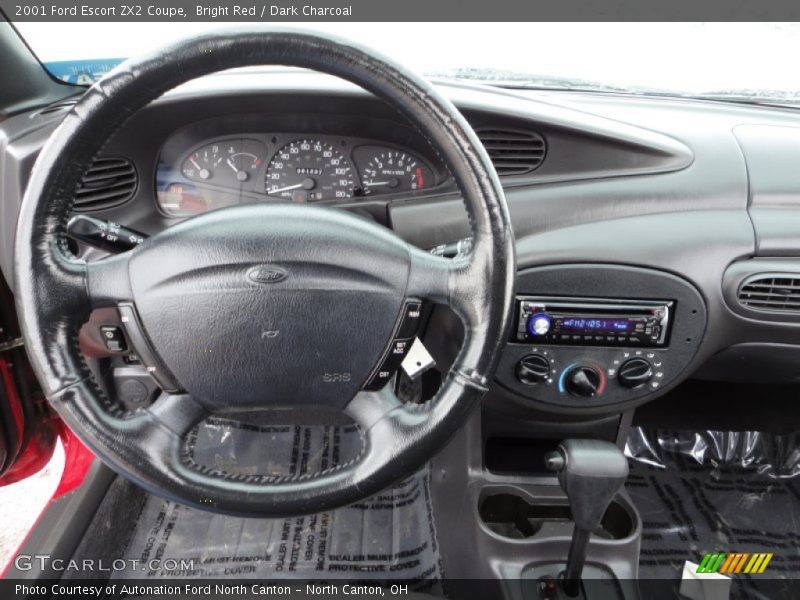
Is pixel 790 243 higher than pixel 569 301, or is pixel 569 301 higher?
pixel 790 243

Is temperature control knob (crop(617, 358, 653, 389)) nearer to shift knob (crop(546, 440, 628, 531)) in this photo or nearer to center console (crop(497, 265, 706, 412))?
center console (crop(497, 265, 706, 412))

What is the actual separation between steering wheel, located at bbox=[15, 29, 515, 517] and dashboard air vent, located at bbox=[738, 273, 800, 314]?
27.7 inches

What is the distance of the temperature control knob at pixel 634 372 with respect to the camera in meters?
1.30

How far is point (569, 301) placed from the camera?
1.25m

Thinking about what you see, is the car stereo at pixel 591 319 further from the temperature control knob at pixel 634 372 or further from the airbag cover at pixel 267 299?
the airbag cover at pixel 267 299

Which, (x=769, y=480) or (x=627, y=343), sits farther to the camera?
(x=769, y=480)

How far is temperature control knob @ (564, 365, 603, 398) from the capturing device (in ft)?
4.24

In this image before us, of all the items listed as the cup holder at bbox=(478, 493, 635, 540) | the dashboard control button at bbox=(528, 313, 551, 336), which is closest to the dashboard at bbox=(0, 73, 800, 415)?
the dashboard control button at bbox=(528, 313, 551, 336)

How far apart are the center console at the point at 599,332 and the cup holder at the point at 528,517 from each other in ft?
1.07

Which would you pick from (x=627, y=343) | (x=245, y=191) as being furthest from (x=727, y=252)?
(x=245, y=191)

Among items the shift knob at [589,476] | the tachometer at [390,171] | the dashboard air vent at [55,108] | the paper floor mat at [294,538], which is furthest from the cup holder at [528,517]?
the dashboard air vent at [55,108]

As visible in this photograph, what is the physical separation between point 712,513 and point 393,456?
4.89ft

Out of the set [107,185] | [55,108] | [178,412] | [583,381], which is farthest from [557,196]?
[55,108]

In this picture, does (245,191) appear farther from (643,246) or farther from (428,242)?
(643,246)
